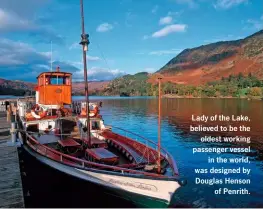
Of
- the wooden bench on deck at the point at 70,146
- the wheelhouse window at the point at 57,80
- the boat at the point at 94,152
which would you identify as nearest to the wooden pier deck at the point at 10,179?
the boat at the point at 94,152

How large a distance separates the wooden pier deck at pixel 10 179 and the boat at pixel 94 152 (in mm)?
1586

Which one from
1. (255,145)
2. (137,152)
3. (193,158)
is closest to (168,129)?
(255,145)

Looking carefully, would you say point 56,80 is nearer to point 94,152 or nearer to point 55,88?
point 55,88

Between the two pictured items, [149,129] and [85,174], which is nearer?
[85,174]

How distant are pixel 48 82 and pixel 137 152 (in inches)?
490

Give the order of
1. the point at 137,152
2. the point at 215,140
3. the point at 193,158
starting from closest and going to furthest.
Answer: the point at 137,152 → the point at 193,158 → the point at 215,140

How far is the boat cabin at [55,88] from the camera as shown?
25422mm

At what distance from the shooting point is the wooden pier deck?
11.4m

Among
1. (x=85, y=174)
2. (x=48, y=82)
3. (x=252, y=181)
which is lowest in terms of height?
(x=252, y=181)

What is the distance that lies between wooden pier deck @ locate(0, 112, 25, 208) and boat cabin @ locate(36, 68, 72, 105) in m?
5.94

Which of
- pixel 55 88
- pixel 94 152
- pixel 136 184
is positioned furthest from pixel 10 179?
pixel 55 88

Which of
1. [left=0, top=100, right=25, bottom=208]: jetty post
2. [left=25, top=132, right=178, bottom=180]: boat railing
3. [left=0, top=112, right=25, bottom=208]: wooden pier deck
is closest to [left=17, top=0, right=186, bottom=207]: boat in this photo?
[left=25, top=132, right=178, bottom=180]: boat railing

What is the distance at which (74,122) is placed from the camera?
23.4 meters

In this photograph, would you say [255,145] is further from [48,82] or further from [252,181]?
[48,82]
